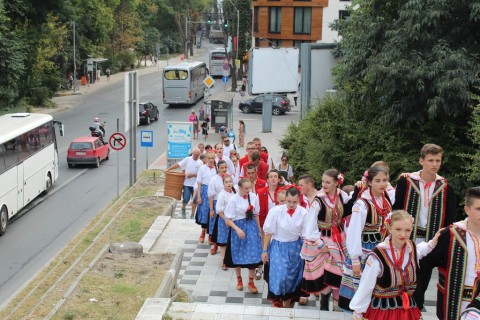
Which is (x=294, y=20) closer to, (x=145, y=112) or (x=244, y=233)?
(x=145, y=112)

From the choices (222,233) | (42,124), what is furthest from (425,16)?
(42,124)

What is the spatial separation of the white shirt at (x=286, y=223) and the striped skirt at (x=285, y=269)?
0.34ft

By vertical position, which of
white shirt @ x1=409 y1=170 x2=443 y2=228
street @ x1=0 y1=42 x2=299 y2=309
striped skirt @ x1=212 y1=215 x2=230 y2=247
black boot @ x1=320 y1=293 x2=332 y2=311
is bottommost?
street @ x1=0 y1=42 x2=299 y2=309

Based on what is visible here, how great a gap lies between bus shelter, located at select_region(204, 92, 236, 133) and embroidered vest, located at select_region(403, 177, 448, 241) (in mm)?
31743

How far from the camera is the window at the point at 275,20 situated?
7588 centimetres

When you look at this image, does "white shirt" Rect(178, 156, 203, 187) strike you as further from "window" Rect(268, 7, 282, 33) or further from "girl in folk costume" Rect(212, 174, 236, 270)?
"window" Rect(268, 7, 282, 33)

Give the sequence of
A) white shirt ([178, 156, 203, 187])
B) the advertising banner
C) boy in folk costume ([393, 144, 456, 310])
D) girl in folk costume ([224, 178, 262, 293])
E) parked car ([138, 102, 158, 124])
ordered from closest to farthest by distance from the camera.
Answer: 1. boy in folk costume ([393, 144, 456, 310])
2. girl in folk costume ([224, 178, 262, 293])
3. white shirt ([178, 156, 203, 187])
4. the advertising banner
5. parked car ([138, 102, 158, 124])

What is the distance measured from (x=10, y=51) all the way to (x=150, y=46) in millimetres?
57207

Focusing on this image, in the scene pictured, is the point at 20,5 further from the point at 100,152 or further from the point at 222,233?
the point at 222,233

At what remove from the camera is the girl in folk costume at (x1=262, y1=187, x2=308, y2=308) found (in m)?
9.99

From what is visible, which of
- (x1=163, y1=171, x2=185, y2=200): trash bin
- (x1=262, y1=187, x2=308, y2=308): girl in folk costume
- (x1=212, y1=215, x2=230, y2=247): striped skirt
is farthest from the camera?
(x1=163, y1=171, x2=185, y2=200): trash bin

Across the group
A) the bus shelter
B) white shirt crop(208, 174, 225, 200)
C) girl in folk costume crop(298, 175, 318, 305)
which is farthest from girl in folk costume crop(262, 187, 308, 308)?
the bus shelter

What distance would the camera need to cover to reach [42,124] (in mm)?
25922

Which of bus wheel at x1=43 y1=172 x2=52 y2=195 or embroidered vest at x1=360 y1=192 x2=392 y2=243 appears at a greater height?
embroidered vest at x1=360 y1=192 x2=392 y2=243
